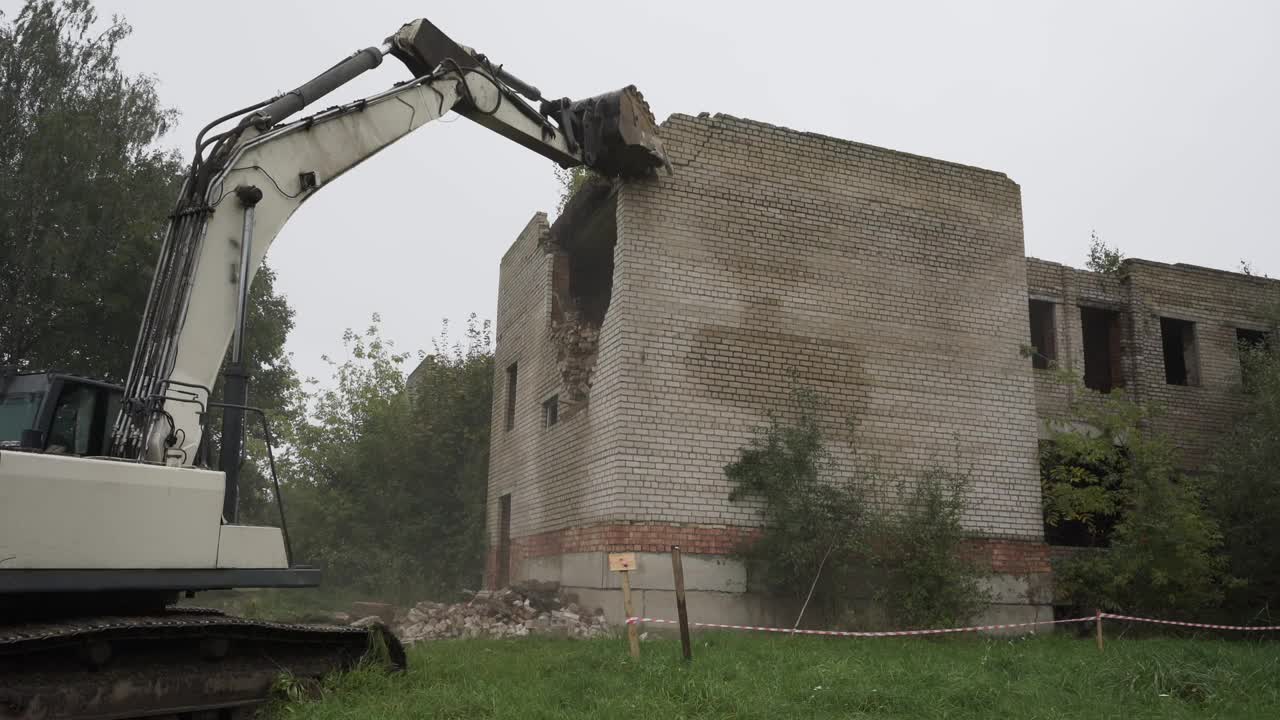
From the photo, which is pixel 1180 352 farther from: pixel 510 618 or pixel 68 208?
pixel 68 208

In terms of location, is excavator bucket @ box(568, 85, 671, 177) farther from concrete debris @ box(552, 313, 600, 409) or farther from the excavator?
the excavator

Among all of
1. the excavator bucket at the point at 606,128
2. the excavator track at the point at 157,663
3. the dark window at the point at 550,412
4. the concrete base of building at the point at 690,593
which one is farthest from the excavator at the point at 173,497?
the dark window at the point at 550,412

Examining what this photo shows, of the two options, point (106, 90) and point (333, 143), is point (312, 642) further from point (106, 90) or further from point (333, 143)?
point (106, 90)

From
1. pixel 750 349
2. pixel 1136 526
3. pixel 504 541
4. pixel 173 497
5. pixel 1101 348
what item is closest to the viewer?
pixel 173 497

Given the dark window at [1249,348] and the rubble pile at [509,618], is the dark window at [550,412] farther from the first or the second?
the dark window at [1249,348]

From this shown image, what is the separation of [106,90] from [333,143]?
1903 cm

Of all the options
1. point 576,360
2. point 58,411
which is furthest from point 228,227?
point 576,360

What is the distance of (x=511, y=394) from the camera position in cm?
1612

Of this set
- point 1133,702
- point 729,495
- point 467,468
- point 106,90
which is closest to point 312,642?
point 729,495

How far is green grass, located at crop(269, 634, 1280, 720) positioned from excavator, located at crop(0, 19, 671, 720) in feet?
1.95

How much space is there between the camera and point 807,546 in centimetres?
1055

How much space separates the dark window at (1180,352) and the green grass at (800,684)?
7657 mm

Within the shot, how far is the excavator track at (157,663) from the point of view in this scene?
17.7ft

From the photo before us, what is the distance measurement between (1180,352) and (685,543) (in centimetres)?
1112
